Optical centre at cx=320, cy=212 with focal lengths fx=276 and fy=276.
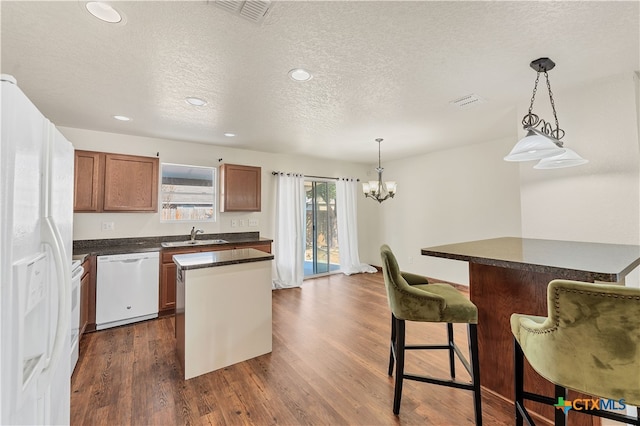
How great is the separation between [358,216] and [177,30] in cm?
509

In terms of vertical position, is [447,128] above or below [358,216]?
above

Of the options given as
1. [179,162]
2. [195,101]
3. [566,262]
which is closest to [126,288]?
[179,162]

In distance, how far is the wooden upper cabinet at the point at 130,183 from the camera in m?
3.51

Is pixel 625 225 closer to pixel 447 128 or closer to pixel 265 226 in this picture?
pixel 447 128

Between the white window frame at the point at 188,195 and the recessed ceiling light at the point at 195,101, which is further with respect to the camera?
the white window frame at the point at 188,195

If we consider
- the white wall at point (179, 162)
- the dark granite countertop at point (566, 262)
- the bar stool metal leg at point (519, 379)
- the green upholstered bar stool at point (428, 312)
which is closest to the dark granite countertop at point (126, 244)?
the white wall at point (179, 162)

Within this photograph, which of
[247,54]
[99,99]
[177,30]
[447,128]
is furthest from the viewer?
[447,128]

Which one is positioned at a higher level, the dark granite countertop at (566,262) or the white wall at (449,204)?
the white wall at (449,204)

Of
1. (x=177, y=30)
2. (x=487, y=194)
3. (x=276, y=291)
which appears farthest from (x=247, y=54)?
(x=487, y=194)

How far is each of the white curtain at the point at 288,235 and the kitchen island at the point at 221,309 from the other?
94.4 inches

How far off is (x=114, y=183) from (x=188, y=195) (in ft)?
3.33

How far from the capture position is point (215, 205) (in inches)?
180

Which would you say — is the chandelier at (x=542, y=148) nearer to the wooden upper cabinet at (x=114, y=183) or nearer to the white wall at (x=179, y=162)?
the white wall at (x=179, y=162)

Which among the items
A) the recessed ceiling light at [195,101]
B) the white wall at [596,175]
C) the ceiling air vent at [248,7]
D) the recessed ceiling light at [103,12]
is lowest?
the white wall at [596,175]
